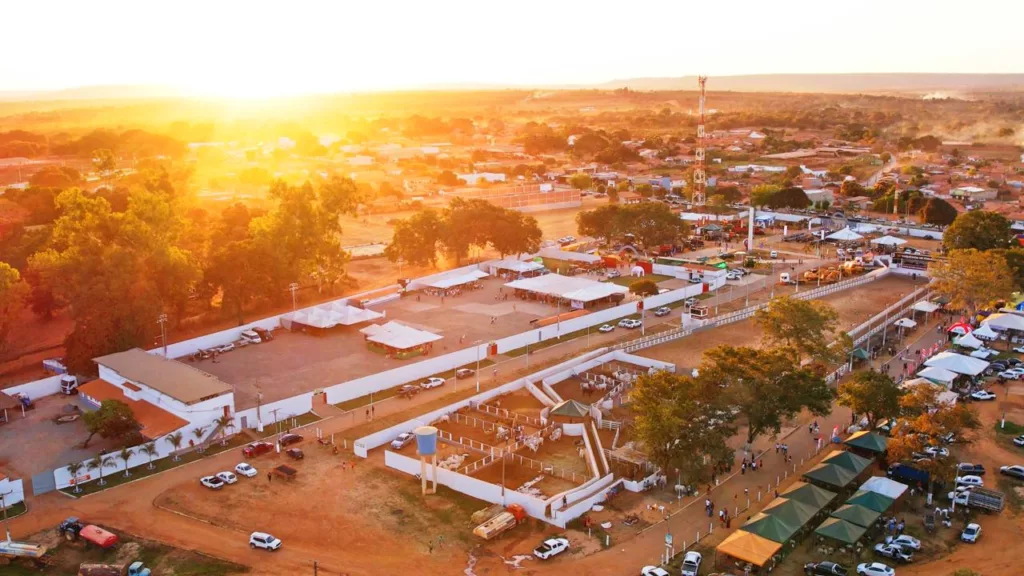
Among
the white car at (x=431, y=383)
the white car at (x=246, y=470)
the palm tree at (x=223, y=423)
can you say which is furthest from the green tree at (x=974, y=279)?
the palm tree at (x=223, y=423)

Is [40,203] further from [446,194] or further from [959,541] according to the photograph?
[959,541]

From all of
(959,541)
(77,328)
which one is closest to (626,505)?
(959,541)

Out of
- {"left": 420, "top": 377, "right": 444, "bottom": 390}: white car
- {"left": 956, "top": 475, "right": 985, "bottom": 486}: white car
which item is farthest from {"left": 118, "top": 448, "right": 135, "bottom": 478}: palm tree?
{"left": 956, "top": 475, "right": 985, "bottom": 486}: white car

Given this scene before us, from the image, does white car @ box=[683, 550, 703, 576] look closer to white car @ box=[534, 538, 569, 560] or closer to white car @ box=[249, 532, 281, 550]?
white car @ box=[534, 538, 569, 560]

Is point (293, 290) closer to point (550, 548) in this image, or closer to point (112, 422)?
point (112, 422)

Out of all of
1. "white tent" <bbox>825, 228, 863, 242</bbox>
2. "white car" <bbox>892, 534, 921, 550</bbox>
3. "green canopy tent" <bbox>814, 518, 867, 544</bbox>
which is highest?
"white tent" <bbox>825, 228, 863, 242</bbox>

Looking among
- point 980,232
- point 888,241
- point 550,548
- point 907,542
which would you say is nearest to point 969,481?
point 907,542
